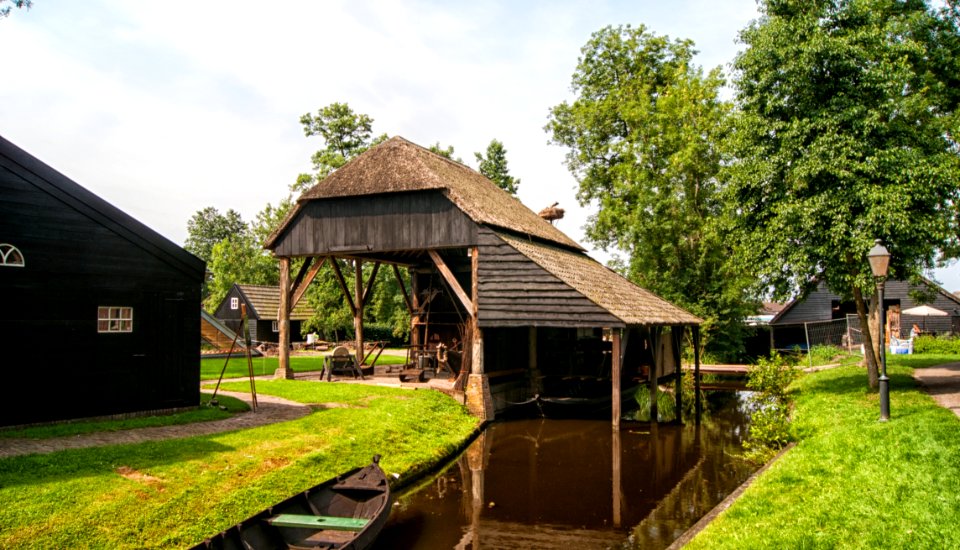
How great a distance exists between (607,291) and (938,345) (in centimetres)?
2110

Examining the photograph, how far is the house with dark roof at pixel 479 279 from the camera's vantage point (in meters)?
16.9

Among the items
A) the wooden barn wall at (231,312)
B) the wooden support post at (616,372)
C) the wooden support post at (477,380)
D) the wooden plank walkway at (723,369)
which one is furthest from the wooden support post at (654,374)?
the wooden barn wall at (231,312)

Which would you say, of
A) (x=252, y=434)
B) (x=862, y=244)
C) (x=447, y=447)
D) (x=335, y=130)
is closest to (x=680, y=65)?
(x=335, y=130)

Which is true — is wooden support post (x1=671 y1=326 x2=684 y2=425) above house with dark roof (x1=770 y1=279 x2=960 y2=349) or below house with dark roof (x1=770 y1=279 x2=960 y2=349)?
below

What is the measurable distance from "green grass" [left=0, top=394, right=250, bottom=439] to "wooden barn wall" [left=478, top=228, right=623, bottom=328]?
273 inches

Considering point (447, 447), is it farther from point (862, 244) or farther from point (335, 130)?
point (335, 130)

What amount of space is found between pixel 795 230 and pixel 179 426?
1413cm

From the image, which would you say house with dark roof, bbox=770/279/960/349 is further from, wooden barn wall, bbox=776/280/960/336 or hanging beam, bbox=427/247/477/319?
hanging beam, bbox=427/247/477/319

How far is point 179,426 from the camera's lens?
12070mm

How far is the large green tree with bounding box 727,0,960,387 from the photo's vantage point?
13.5m

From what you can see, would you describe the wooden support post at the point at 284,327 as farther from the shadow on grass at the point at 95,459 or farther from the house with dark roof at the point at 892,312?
the house with dark roof at the point at 892,312

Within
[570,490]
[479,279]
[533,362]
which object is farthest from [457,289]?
[570,490]

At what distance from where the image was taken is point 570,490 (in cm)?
1148

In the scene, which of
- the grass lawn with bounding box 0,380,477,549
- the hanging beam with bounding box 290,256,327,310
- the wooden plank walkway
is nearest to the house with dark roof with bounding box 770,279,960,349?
the wooden plank walkway
